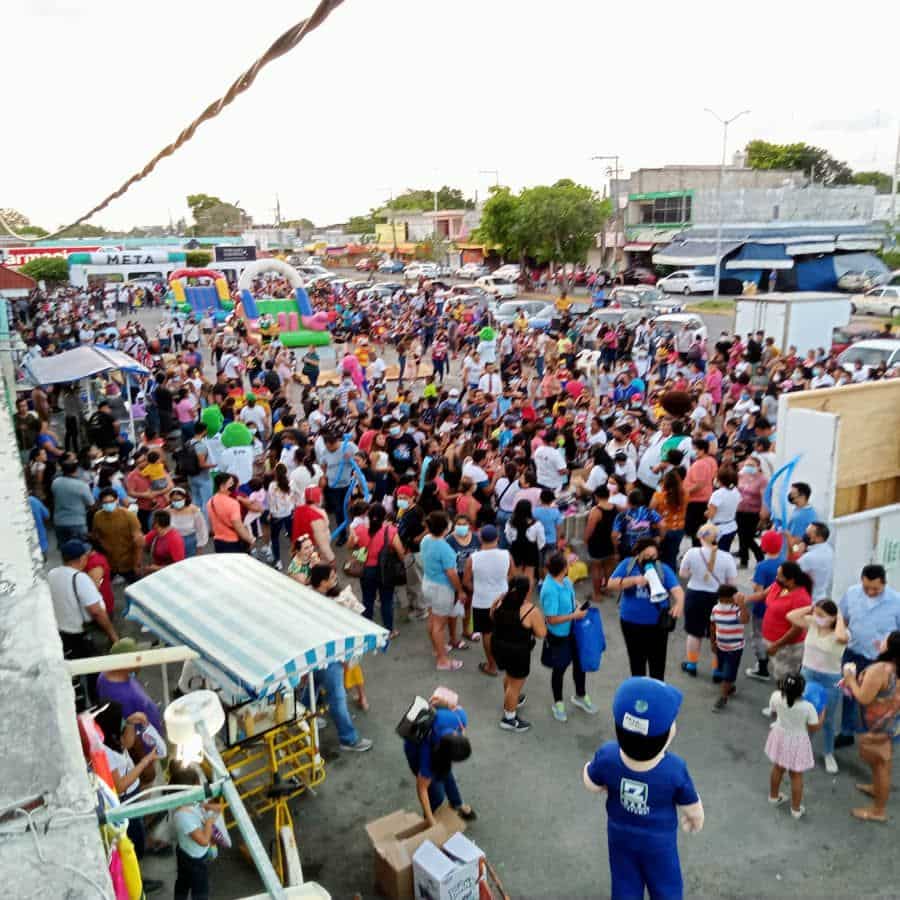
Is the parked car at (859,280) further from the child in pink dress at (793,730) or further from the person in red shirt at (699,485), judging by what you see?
the child in pink dress at (793,730)

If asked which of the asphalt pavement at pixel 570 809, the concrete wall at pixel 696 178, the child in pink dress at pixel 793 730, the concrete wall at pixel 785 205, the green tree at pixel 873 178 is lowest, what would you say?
the asphalt pavement at pixel 570 809

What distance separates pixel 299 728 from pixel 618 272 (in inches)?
2003

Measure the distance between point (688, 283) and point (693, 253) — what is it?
2.95 m

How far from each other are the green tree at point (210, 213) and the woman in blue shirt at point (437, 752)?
5054 inches

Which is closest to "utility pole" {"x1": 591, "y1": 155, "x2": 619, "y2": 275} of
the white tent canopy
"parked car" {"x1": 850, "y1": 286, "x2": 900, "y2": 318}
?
"parked car" {"x1": 850, "y1": 286, "x2": 900, "y2": 318}

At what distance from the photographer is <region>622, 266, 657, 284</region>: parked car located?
4938 cm

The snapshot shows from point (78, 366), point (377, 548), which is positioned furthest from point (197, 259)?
point (377, 548)

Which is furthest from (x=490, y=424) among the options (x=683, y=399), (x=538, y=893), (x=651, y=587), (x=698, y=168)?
(x=698, y=168)

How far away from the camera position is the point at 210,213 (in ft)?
422

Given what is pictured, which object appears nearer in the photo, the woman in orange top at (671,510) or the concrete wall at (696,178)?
the woman in orange top at (671,510)

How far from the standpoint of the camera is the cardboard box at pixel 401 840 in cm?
503

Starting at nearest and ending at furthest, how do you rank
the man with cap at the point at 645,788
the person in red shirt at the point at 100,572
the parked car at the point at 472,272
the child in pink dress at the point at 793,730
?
the man with cap at the point at 645,788 → the child in pink dress at the point at 793,730 → the person in red shirt at the point at 100,572 → the parked car at the point at 472,272

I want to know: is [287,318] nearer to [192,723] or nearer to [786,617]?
[786,617]

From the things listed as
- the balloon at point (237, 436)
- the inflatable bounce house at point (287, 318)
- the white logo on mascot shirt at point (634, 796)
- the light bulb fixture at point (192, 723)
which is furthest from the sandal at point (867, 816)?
the inflatable bounce house at point (287, 318)
